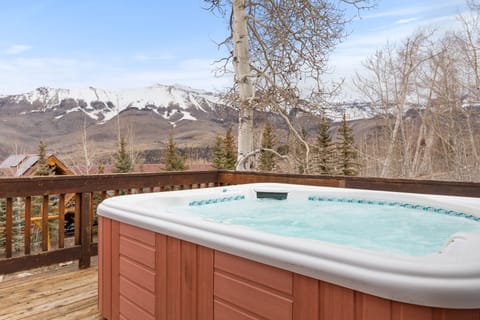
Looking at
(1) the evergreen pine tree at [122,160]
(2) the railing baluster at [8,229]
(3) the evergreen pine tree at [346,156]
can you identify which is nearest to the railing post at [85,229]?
(2) the railing baluster at [8,229]

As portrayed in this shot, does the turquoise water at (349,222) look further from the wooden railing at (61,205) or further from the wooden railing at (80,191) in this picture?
the wooden railing at (61,205)

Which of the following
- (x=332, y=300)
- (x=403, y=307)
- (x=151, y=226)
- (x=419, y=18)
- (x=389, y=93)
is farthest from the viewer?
(x=389, y=93)

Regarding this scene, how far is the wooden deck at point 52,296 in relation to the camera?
1.99 metres

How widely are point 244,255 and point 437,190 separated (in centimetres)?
204

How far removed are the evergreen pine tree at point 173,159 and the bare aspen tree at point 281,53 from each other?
1047 cm

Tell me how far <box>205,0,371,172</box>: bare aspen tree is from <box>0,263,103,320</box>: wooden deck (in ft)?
10.5

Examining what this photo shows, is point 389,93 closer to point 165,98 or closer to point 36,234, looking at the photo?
point 165,98

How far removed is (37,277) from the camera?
102 inches

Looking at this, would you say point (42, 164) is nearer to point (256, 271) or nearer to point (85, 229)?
point (85, 229)

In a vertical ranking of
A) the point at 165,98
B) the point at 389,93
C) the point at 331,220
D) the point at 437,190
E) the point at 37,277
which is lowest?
the point at 37,277

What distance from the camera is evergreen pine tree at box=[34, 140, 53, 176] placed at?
11250 millimetres

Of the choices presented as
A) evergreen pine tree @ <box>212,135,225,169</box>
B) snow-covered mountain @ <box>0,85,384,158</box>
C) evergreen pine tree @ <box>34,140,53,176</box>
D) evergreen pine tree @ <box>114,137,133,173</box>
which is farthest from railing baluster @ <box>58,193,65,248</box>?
evergreen pine tree @ <box>114,137,133,173</box>

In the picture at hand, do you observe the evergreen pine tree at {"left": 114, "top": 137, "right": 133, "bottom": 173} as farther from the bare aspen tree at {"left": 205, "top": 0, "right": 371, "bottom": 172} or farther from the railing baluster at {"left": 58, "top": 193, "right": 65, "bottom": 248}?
the railing baluster at {"left": 58, "top": 193, "right": 65, "bottom": 248}

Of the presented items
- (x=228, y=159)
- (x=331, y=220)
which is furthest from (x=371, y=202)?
(x=228, y=159)
